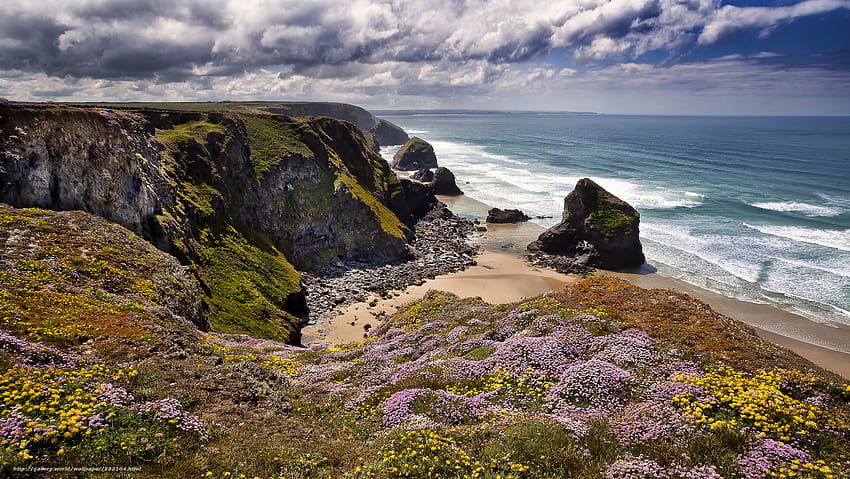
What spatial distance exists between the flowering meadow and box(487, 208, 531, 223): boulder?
62580mm

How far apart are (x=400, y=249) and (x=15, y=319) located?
5013cm

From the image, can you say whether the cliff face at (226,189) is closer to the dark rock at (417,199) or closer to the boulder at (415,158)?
the dark rock at (417,199)

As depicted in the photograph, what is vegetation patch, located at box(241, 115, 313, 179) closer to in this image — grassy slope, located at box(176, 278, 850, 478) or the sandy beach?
the sandy beach

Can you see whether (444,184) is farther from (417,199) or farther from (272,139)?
(272,139)

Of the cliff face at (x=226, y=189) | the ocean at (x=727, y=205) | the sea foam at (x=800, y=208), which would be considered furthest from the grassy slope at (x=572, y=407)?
the sea foam at (x=800, y=208)

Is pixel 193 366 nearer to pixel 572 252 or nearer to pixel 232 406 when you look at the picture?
pixel 232 406

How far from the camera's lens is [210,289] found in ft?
115

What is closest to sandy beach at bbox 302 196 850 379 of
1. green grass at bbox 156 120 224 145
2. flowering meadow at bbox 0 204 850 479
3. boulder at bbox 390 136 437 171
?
flowering meadow at bbox 0 204 850 479

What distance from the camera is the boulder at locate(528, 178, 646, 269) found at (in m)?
60.8

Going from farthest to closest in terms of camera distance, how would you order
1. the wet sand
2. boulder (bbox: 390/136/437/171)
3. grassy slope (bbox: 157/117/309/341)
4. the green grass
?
boulder (bbox: 390/136/437/171) < the green grass < the wet sand < grassy slope (bbox: 157/117/309/341)

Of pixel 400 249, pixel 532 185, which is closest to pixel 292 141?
pixel 400 249

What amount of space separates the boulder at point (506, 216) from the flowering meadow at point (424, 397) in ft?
205

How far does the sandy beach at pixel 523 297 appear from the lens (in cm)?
3938

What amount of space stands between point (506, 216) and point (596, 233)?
930 inches
